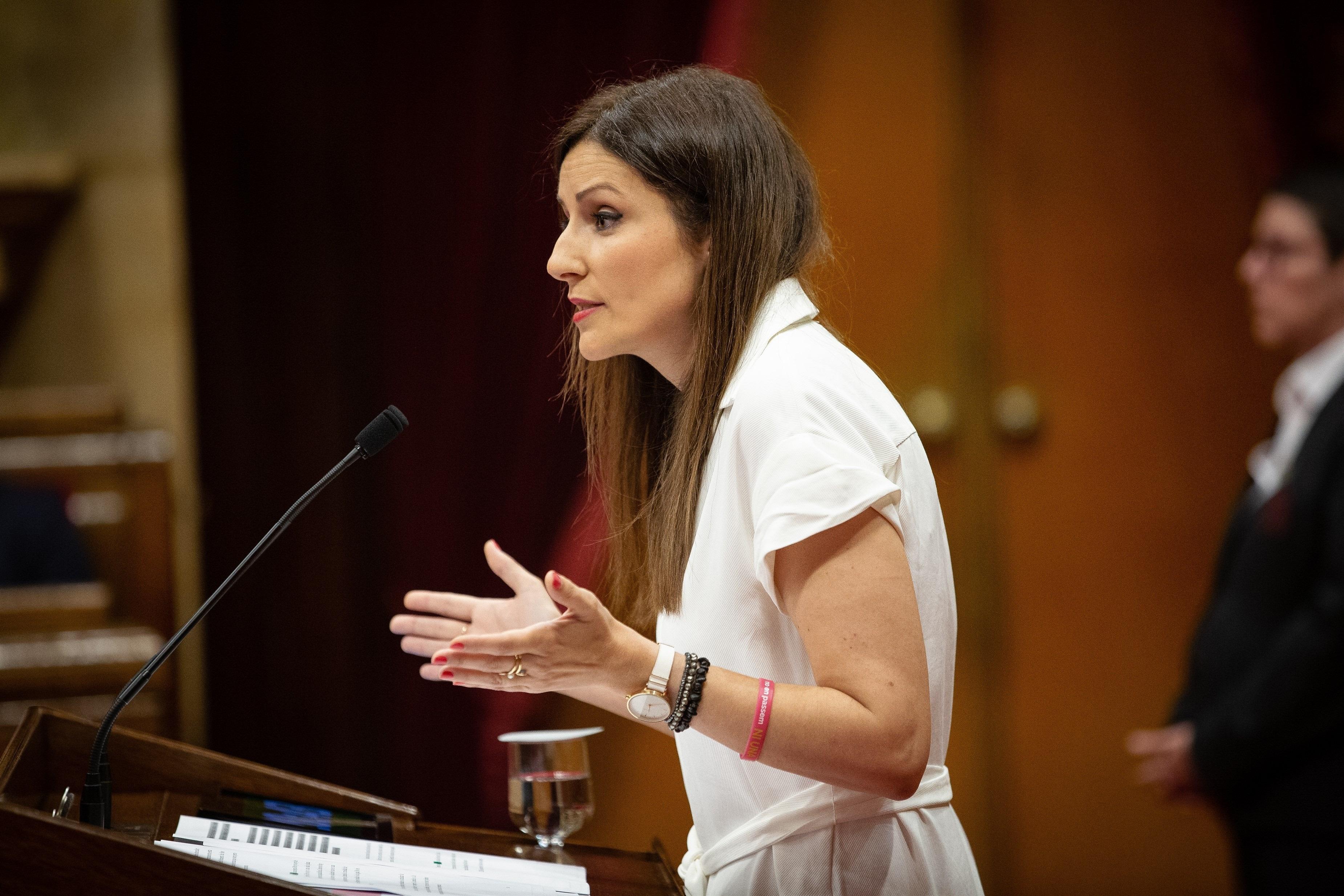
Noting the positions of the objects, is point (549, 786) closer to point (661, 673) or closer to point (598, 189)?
point (661, 673)

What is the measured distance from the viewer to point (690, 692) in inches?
39.3

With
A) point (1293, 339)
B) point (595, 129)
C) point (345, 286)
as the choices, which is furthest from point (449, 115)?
point (1293, 339)

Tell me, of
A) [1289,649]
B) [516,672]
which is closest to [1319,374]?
[1289,649]

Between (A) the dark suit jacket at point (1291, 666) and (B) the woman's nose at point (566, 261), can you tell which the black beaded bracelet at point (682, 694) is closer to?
(B) the woman's nose at point (566, 261)

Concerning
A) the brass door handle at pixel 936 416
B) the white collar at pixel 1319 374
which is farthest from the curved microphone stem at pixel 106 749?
the brass door handle at pixel 936 416

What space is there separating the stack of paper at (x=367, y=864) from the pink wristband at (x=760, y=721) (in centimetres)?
18

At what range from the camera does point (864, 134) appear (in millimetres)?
2693

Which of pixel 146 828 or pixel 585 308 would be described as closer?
pixel 146 828

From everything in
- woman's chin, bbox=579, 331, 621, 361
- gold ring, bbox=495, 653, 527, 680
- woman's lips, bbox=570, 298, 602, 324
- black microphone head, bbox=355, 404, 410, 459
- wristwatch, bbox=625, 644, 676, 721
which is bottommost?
wristwatch, bbox=625, 644, 676, 721

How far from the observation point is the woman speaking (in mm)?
991

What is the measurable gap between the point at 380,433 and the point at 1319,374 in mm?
1376

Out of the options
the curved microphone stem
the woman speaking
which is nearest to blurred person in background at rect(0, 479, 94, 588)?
the woman speaking

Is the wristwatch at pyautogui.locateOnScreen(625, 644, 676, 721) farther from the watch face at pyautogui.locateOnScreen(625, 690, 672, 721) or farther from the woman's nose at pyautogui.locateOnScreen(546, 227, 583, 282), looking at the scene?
the woman's nose at pyautogui.locateOnScreen(546, 227, 583, 282)

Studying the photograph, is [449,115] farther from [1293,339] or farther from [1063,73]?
[1293,339]
